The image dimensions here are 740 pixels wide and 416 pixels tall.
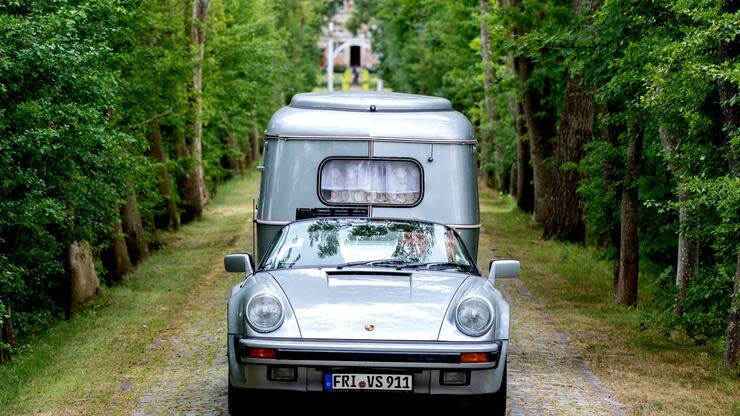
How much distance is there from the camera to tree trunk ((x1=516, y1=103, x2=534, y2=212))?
116 ft

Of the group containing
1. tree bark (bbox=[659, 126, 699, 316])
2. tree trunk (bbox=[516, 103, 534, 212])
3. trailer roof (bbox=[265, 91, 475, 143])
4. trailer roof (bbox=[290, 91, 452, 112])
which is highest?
trailer roof (bbox=[290, 91, 452, 112])

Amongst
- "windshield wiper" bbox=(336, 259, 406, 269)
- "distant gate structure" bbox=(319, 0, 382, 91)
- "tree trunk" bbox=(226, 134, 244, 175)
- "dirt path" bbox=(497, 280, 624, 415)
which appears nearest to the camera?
"windshield wiper" bbox=(336, 259, 406, 269)

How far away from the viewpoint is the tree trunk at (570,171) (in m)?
27.1

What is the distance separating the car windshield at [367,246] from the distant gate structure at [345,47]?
120262 millimetres

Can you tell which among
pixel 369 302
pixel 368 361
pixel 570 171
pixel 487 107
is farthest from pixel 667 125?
pixel 487 107

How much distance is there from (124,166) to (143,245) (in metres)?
7.49

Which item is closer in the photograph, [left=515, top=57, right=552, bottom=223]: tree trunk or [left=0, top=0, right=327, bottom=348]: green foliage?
[left=0, top=0, right=327, bottom=348]: green foliage

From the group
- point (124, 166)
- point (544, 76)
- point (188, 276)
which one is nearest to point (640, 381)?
point (124, 166)

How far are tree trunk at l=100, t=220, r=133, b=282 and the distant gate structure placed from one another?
353 feet

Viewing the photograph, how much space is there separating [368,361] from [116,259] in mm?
14959

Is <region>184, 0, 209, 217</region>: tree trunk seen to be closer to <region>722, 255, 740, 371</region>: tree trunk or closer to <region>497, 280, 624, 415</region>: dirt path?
<region>497, 280, 624, 415</region>: dirt path

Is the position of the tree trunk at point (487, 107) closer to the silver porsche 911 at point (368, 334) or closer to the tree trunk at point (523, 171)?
the tree trunk at point (523, 171)

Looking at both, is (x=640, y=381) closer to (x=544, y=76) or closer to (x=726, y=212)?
(x=726, y=212)

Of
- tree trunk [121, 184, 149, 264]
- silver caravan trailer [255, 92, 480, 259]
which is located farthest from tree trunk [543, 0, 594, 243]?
silver caravan trailer [255, 92, 480, 259]
